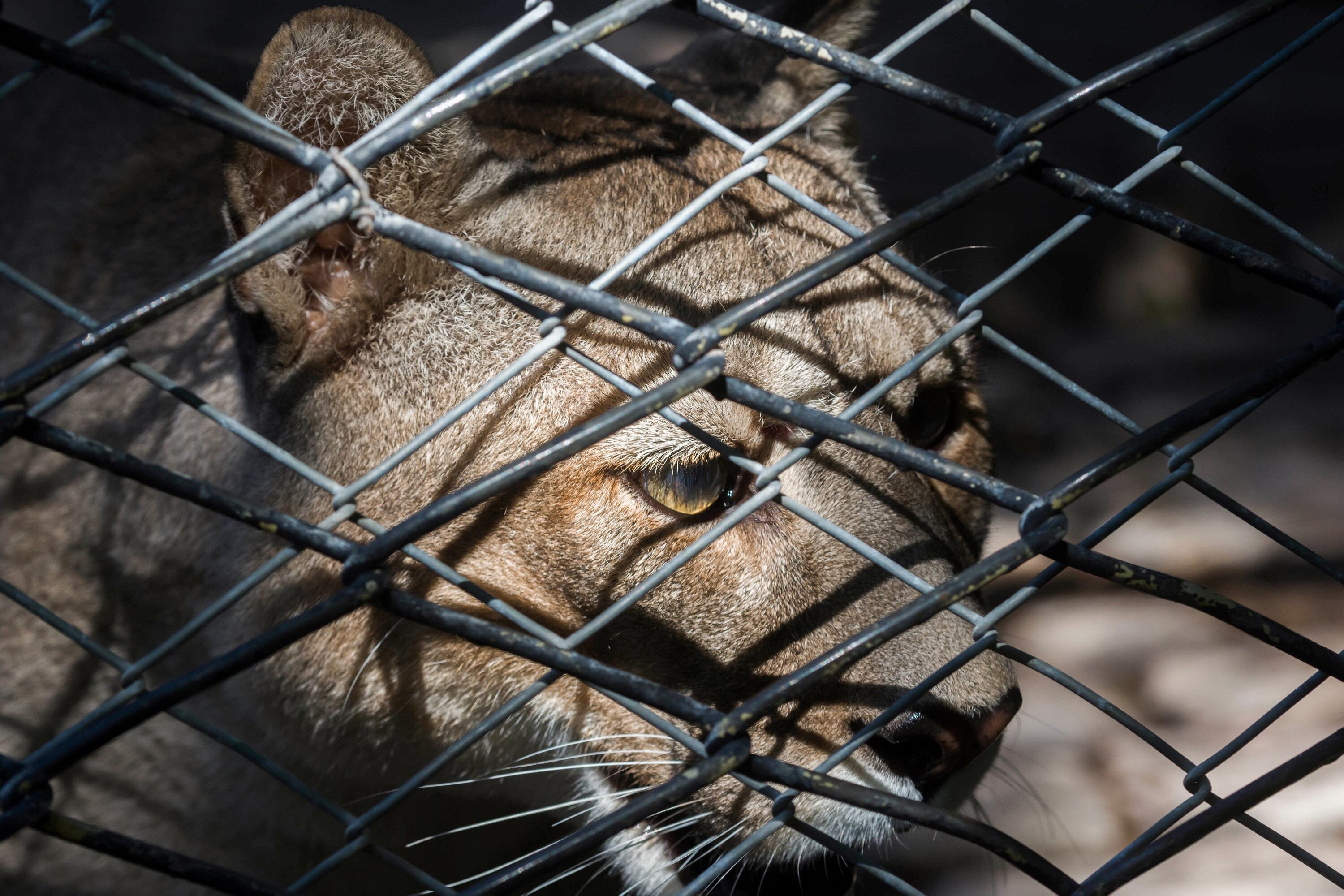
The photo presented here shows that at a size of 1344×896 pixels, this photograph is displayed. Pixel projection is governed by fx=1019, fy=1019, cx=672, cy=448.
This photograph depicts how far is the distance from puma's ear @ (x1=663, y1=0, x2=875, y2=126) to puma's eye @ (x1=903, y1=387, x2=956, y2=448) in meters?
0.84

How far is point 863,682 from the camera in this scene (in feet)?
5.97

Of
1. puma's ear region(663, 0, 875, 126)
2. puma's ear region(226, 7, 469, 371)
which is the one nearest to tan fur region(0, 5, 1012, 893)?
puma's ear region(226, 7, 469, 371)

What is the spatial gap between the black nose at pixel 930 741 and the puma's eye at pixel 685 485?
0.52 m

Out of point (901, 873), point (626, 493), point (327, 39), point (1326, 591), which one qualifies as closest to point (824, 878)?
point (626, 493)

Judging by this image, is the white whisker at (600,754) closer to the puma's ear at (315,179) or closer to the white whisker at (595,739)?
the white whisker at (595,739)

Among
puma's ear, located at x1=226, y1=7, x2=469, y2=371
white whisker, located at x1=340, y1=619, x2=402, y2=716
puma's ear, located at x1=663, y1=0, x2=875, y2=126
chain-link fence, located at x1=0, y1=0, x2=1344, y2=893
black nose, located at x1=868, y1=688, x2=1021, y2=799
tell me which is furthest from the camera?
puma's ear, located at x1=663, y1=0, x2=875, y2=126

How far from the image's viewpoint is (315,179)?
1.78 meters

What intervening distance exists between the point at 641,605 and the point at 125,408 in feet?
4.60

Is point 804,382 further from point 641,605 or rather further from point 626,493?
point 641,605

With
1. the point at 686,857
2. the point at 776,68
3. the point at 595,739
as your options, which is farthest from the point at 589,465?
the point at 776,68

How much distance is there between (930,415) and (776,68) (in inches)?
42.7

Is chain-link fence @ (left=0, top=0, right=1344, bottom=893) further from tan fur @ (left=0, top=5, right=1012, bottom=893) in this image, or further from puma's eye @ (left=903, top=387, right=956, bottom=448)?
puma's eye @ (left=903, top=387, right=956, bottom=448)

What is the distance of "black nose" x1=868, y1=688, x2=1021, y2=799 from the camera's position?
5.83ft

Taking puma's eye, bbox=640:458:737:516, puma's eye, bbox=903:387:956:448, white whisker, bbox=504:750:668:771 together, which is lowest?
white whisker, bbox=504:750:668:771
